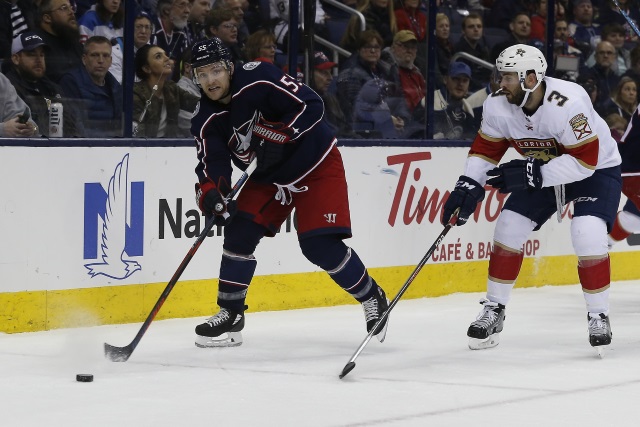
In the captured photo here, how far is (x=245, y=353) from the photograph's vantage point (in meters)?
5.28

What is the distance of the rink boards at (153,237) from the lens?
5641mm

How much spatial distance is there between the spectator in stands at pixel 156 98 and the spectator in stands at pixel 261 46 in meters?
0.47

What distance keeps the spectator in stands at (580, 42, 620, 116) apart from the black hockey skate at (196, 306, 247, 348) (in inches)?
159

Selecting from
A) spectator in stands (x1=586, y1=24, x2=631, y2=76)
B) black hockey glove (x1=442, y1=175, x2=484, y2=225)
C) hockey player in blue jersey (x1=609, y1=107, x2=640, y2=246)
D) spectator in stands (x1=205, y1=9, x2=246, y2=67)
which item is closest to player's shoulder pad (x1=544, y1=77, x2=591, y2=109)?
black hockey glove (x1=442, y1=175, x2=484, y2=225)

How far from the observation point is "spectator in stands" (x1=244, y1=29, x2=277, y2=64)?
678 centimetres

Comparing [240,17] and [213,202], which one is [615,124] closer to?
[240,17]

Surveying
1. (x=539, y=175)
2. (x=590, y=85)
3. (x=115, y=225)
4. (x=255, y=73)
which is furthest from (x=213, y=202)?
(x=590, y=85)

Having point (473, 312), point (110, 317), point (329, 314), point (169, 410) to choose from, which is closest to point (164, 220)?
point (110, 317)

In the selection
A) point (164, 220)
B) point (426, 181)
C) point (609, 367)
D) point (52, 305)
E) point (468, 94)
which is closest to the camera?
point (609, 367)

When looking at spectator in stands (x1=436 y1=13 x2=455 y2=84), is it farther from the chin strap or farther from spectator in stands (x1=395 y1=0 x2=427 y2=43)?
the chin strap

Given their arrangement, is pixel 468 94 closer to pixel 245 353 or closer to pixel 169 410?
pixel 245 353

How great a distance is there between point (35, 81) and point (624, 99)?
4.49m

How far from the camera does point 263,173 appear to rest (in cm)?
532

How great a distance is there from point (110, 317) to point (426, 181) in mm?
2192
